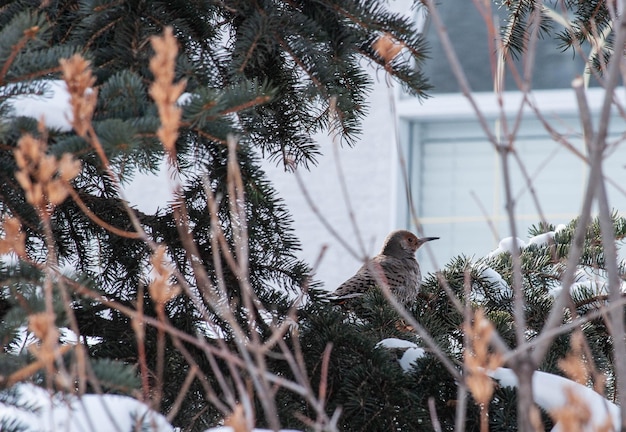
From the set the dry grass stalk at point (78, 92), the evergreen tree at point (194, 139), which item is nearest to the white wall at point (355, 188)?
the evergreen tree at point (194, 139)

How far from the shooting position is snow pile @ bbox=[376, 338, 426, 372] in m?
2.06

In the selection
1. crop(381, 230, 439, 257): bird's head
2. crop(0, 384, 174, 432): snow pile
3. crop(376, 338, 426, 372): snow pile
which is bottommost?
crop(0, 384, 174, 432): snow pile

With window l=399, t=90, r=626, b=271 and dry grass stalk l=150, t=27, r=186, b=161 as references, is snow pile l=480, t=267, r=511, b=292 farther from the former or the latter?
window l=399, t=90, r=626, b=271

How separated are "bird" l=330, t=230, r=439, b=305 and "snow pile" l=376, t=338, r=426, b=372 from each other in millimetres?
226

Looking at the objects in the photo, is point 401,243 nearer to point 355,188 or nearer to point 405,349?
point 405,349

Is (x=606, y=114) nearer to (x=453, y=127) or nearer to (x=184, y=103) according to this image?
(x=184, y=103)

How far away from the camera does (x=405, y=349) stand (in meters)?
2.12

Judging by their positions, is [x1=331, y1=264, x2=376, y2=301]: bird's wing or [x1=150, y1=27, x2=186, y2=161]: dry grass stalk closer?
[x1=150, y1=27, x2=186, y2=161]: dry grass stalk

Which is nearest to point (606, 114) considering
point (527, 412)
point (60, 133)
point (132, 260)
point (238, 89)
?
point (527, 412)

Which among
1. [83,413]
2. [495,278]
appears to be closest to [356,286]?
[495,278]

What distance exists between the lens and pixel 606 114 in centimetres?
121

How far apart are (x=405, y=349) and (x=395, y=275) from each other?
1131 mm

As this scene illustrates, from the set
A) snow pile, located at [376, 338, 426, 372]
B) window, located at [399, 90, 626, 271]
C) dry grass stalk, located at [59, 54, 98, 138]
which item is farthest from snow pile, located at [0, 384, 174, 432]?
window, located at [399, 90, 626, 271]

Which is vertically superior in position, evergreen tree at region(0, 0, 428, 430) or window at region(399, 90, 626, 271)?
window at region(399, 90, 626, 271)
